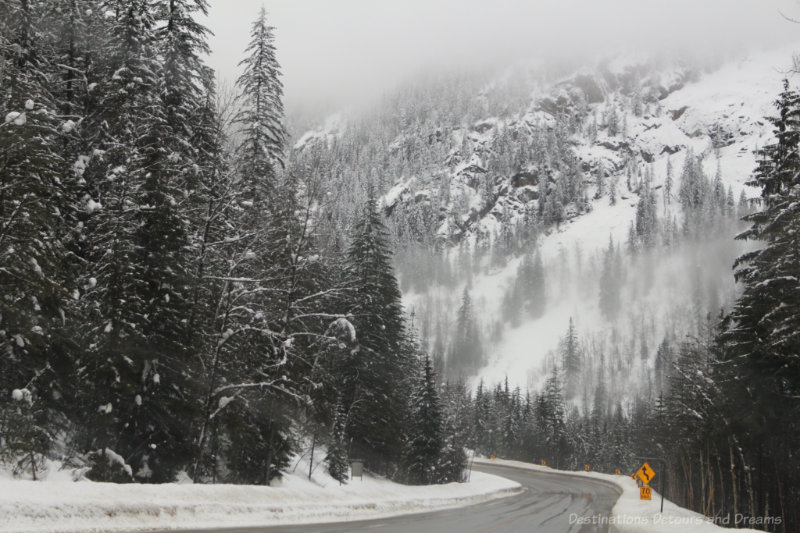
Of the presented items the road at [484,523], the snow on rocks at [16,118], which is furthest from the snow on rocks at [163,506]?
the snow on rocks at [16,118]

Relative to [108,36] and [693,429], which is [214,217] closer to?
[108,36]

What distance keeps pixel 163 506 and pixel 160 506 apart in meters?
0.09

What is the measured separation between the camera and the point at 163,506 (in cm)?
1319

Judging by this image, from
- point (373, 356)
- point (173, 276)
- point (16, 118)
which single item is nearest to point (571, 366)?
point (373, 356)

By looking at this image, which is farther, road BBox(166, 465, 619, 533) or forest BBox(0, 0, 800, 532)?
forest BBox(0, 0, 800, 532)

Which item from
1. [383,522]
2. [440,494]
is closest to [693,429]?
[440,494]

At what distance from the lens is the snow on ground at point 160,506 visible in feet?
34.9

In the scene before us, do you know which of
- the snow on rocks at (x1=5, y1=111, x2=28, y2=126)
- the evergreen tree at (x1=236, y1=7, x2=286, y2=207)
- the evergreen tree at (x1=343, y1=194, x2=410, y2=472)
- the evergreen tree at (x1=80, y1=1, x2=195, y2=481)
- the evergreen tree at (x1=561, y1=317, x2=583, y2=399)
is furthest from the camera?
the evergreen tree at (x1=561, y1=317, x2=583, y2=399)

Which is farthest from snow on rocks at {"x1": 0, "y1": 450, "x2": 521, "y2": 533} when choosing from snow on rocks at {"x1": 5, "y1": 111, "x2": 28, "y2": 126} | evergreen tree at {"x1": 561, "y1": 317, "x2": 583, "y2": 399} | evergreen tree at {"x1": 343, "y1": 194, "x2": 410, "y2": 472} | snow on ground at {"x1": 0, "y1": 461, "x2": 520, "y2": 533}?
evergreen tree at {"x1": 561, "y1": 317, "x2": 583, "y2": 399}

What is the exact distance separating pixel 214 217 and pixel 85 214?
174 inches

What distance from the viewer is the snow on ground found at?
1062 centimetres

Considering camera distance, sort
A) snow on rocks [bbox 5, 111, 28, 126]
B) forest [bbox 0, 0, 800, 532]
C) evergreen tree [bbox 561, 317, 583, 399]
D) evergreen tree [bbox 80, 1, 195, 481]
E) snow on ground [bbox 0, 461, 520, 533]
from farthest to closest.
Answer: evergreen tree [bbox 561, 317, 583, 399] < evergreen tree [bbox 80, 1, 195, 481] < forest [bbox 0, 0, 800, 532] < snow on rocks [bbox 5, 111, 28, 126] < snow on ground [bbox 0, 461, 520, 533]

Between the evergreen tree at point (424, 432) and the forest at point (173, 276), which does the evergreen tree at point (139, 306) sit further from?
the evergreen tree at point (424, 432)

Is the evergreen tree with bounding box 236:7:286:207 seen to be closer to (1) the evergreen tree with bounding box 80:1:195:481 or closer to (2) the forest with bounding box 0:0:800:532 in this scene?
(2) the forest with bounding box 0:0:800:532
